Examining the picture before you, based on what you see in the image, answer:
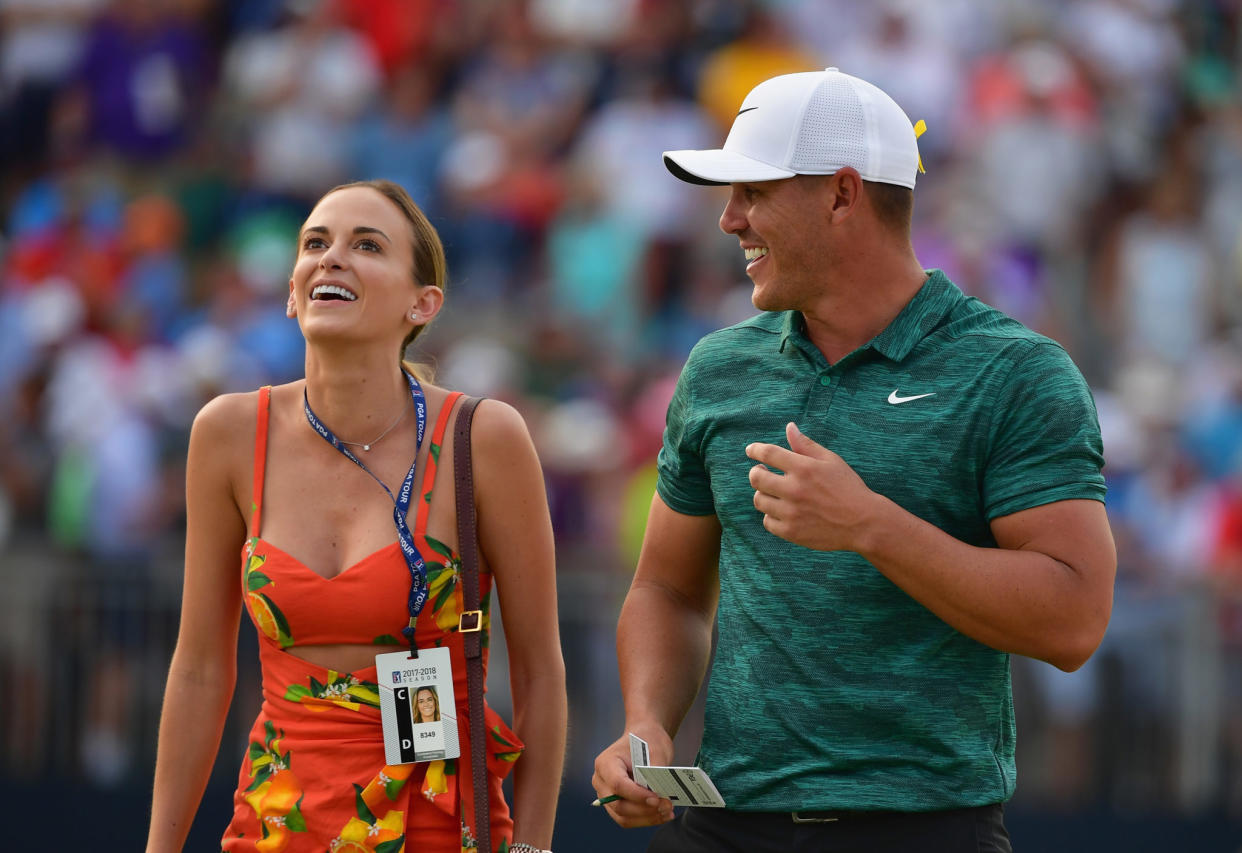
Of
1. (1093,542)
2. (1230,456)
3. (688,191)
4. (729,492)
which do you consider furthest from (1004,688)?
(688,191)

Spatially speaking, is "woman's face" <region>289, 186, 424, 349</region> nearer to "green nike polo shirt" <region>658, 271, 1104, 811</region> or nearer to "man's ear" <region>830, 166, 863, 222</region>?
"green nike polo shirt" <region>658, 271, 1104, 811</region>

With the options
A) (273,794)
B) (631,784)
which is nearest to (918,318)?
(631,784)

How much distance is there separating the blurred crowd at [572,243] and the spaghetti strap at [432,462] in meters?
4.31

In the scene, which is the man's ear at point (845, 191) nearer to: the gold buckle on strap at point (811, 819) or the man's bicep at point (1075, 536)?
the man's bicep at point (1075, 536)

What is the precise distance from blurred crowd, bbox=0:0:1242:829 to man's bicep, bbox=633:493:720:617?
4201 mm

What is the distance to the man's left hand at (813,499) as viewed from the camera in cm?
295

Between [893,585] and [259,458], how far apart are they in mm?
1411

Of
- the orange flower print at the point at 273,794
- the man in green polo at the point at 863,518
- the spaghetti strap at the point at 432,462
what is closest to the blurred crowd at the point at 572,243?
the spaghetti strap at the point at 432,462

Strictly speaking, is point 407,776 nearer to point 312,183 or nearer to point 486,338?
point 486,338

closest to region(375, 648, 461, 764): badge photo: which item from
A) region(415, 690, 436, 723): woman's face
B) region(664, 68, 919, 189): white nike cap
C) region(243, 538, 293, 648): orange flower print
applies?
region(415, 690, 436, 723): woman's face

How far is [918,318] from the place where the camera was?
3293mm

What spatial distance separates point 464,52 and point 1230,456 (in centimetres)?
625

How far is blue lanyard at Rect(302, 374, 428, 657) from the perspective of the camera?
345 centimetres

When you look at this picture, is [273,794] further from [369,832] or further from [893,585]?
[893,585]
